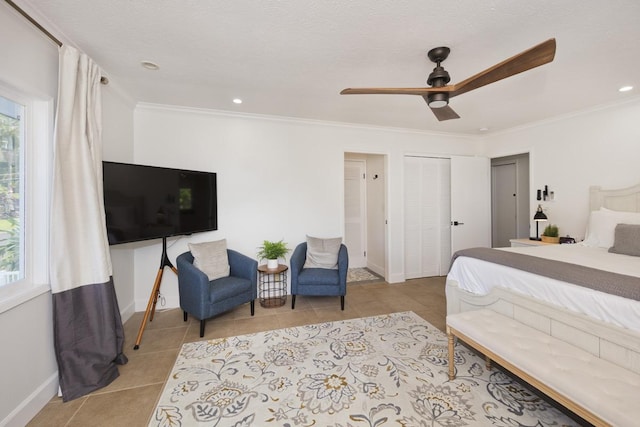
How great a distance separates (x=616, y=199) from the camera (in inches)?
126

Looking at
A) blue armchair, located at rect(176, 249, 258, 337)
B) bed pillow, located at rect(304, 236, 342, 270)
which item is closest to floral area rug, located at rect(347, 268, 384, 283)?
bed pillow, located at rect(304, 236, 342, 270)

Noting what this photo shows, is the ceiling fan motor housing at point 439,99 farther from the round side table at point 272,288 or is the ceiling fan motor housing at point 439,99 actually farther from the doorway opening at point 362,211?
the doorway opening at point 362,211

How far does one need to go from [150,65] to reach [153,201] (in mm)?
1217

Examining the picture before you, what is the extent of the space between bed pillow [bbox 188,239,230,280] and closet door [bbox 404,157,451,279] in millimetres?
2940

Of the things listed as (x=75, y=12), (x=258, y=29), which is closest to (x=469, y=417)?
(x=258, y=29)

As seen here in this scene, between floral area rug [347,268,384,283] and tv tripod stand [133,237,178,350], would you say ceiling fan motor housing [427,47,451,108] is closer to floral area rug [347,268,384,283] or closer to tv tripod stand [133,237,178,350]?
tv tripod stand [133,237,178,350]

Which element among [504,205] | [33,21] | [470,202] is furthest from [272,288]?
[504,205]

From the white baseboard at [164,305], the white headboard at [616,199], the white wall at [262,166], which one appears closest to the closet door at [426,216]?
the white wall at [262,166]

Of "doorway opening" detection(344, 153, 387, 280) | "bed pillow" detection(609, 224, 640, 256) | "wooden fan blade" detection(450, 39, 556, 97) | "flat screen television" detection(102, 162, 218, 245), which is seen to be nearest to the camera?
"wooden fan blade" detection(450, 39, 556, 97)

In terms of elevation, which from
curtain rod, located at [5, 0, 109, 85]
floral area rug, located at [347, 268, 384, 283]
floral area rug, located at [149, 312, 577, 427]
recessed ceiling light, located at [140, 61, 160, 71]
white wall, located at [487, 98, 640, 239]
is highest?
recessed ceiling light, located at [140, 61, 160, 71]

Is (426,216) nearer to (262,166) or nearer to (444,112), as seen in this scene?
(444,112)

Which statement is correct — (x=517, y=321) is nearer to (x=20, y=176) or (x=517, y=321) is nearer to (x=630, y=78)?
(x=630, y=78)

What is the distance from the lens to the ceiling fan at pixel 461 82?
1.45 m

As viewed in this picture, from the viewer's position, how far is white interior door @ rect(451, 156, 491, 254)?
4.61 meters
